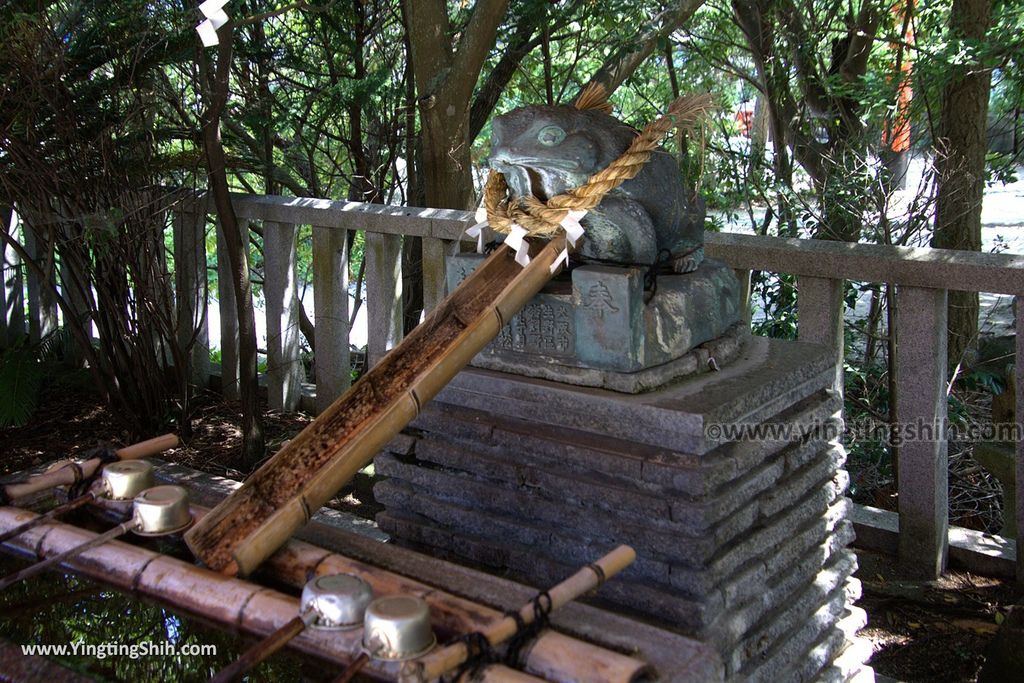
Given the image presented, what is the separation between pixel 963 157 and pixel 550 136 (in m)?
3.03

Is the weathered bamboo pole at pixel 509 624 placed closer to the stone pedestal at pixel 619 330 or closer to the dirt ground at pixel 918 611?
the stone pedestal at pixel 619 330

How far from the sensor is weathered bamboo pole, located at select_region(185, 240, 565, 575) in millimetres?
1993

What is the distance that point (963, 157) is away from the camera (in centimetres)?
461

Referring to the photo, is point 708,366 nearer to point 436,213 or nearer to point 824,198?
point 436,213

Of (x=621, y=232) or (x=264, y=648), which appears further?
(x=621, y=232)

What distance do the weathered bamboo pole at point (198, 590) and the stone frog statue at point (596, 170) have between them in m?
1.00

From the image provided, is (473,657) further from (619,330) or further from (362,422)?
(619,330)

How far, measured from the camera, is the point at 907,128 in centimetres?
628

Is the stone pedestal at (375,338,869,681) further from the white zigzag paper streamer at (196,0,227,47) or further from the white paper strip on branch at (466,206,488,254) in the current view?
the white zigzag paper streamer at (196,0,227,47)

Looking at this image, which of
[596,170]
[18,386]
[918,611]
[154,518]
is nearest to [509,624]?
[154,518]

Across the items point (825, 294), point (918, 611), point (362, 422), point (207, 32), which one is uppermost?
point (207, 32)

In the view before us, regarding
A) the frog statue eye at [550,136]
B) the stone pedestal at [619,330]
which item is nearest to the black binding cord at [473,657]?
the stone pedestal at [619,330]

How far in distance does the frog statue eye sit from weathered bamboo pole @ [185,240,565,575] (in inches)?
8.0

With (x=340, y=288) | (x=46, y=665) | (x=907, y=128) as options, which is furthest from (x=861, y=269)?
(x=907, y=128)
